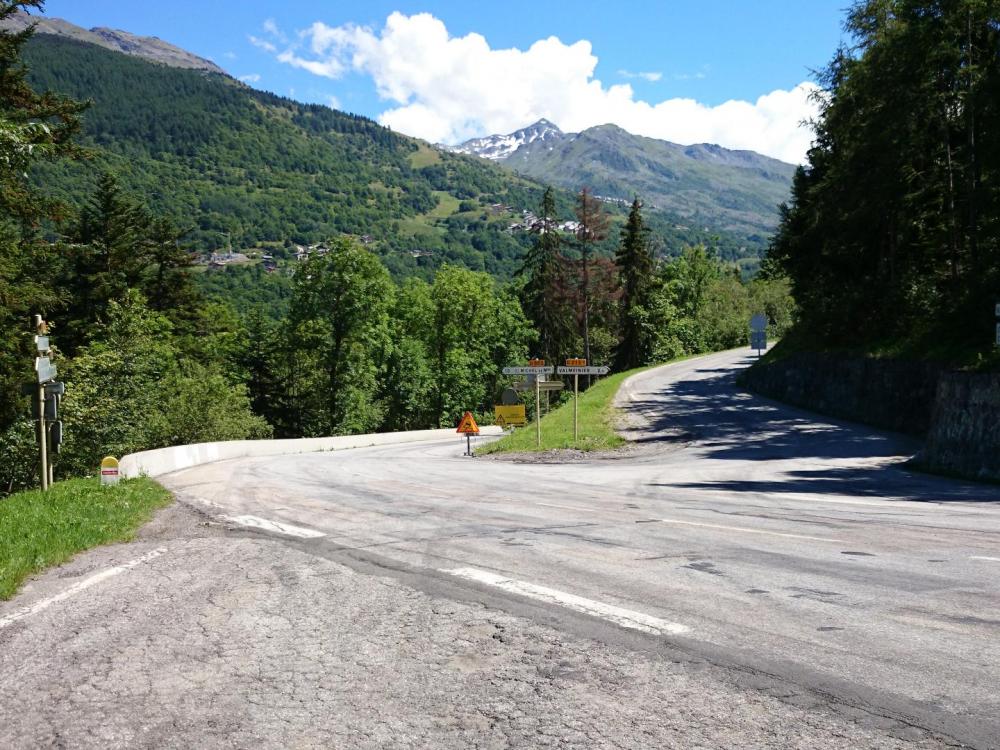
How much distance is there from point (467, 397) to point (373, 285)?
16.6 meters

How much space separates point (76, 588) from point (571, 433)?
23.0 meters

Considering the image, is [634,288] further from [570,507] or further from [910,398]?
[570,507]

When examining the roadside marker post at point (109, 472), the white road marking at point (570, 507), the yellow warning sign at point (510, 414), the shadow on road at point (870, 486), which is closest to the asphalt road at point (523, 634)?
the white road marking at point (570, 507)

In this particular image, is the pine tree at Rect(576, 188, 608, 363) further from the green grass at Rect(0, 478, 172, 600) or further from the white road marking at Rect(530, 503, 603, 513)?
the white road marking at Rect(530, 503, 603, 513)

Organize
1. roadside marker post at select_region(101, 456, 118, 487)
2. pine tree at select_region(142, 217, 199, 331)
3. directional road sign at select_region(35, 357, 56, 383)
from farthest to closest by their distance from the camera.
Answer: pine tree at select_region(142, 217, 199, 331), directional road sign at select_region(35, 357, 56, 383), roadside marker post at select_region(101, 456, 118, 487)

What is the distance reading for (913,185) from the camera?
2967 cm

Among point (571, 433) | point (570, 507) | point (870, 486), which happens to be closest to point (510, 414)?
point (571, 433)

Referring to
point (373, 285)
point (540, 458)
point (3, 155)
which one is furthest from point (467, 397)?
point (3, 155)

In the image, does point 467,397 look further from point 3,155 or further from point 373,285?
point 3,155

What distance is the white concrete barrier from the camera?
25.0m

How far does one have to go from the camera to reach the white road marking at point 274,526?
9.95m

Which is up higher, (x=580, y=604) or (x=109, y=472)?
(x=580, y=604)

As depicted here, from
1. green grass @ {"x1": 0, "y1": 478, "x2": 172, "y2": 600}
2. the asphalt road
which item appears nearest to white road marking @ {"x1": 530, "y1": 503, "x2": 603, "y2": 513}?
the asphalt road

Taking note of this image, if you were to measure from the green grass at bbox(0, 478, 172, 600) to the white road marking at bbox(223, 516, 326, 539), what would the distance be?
151 cm
